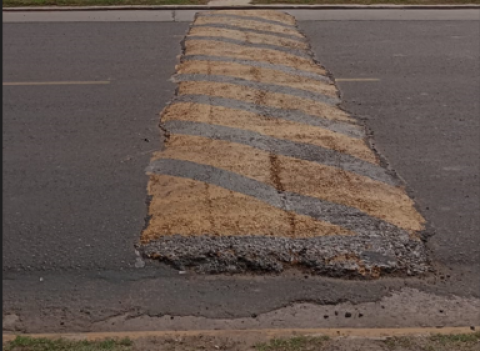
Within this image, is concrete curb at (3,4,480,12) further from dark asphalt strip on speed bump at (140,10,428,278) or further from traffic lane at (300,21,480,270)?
dark asphalt strip on speed bump at (140,10,428,278)

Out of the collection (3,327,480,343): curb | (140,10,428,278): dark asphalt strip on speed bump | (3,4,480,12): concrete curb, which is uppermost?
(3,4,480,12): concrete curb

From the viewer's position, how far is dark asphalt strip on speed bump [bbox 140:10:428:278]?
5.86 metres

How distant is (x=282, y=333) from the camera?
4805mm

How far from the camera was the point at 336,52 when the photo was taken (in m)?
12.5

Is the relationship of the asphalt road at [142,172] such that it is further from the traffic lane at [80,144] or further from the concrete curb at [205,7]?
the concrete curb at [205,7]

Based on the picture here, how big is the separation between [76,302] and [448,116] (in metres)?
6.09

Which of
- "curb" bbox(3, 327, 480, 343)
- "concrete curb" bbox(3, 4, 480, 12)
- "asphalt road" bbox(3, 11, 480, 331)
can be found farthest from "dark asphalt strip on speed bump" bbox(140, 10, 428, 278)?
"concrete curb" bbox(3, 4, 480, 12)

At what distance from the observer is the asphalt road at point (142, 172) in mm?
5289

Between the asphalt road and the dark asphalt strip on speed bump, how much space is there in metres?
0.22

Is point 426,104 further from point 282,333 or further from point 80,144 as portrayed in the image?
point 282,333

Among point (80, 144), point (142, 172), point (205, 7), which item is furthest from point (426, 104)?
point (205, 7)

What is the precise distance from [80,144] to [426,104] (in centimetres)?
501

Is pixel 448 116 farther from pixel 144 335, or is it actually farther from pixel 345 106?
pixel 144 335

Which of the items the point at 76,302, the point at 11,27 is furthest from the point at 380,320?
the point at 11,27
